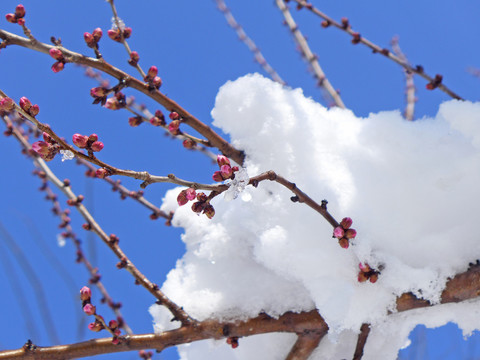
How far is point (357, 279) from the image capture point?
1252 millimetres

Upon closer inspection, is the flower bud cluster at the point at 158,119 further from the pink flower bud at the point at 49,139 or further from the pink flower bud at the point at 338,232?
the pink flower bud at the point at 338,232

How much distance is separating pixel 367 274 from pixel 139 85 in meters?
0.93

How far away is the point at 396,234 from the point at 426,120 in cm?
44

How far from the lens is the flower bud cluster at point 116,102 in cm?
151

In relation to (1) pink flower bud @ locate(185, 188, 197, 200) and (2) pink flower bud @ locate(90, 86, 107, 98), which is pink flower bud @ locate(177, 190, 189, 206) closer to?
(1) pink flower bud @ locate(185, 188, 197, 200)

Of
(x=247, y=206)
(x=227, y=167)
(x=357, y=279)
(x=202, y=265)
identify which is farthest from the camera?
(x=202, y=265)

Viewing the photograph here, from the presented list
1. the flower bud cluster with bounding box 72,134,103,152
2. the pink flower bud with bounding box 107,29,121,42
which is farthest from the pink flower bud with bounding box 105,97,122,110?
the flower bud cluster with bounding box 72,134,103,152

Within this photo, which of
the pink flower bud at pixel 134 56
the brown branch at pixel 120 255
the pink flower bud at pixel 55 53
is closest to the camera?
the pink flower bud at pixel 55 53

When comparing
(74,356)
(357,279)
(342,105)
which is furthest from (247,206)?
(342,105)

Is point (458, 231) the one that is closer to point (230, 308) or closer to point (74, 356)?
point (230, 308)

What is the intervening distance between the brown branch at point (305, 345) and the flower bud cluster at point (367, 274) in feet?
0.95

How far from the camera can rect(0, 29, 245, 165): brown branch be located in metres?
1.36

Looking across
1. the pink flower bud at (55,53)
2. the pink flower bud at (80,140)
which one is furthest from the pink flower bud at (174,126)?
the pink flower bud at (80,140)

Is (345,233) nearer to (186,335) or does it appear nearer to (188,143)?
(186,335)
